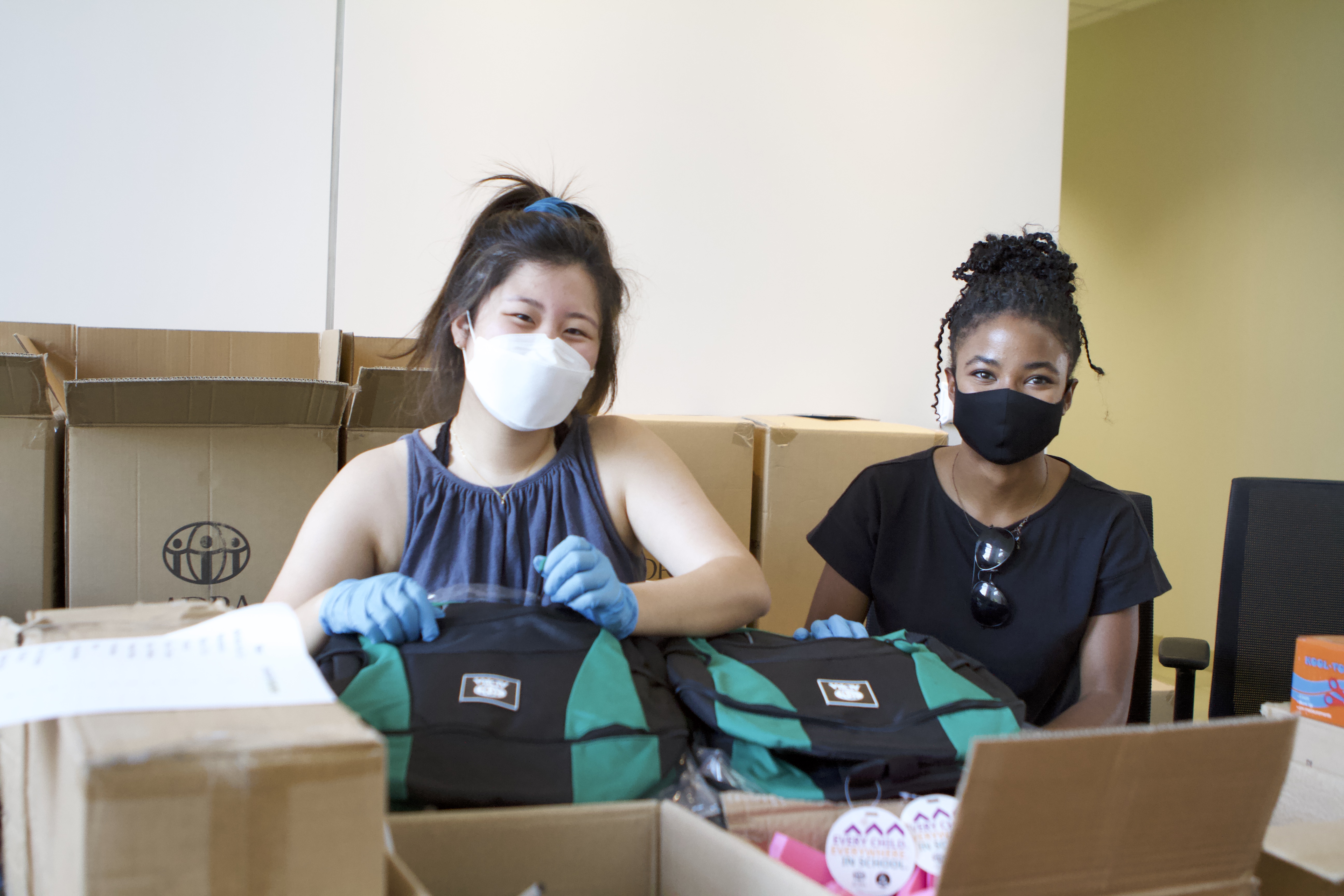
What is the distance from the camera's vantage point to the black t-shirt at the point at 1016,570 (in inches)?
53.6

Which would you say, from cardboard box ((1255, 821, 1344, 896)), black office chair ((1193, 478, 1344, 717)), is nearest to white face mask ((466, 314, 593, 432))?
cardboard box ((1255, 821, 1344, 896))

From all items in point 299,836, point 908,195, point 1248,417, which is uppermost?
point 908,195

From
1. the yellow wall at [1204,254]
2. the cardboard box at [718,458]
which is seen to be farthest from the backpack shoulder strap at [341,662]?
the yellow wall at [1204,254]

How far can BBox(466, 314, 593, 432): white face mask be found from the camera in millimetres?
1194

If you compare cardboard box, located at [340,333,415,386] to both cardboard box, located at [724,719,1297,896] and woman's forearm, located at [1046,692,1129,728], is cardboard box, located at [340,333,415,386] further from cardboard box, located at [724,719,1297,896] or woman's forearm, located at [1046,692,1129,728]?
cardboard box, located at [724,719,1297,896]

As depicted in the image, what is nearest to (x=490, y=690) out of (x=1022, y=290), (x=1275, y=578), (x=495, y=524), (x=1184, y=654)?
(x=495, y=524)

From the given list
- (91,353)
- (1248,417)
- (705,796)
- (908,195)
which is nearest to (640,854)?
(705,796)

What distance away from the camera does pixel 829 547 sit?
4.87 ft

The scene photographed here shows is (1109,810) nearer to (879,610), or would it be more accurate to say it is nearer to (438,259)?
(879,610)

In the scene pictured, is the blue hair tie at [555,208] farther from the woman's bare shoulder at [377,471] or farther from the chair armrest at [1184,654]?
the chair armrest at [1184,654]

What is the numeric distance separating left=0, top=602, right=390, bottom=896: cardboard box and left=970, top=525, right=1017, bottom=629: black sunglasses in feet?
3.57

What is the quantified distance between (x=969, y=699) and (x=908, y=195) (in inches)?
87.4

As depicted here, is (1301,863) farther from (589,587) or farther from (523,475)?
(523,475)

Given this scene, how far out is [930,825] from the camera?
693 millimetres
